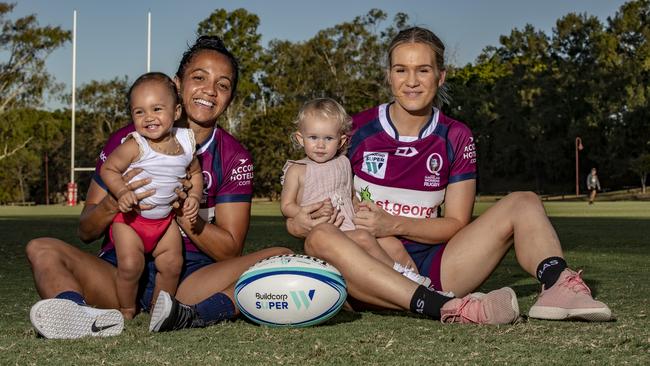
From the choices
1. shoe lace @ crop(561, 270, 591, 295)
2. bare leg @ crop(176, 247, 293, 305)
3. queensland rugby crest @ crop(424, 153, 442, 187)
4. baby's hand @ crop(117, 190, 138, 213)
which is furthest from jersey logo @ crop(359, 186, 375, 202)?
baby's hand @ crop(117, 190, 138, 213)

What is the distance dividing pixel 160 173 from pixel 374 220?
1.04m

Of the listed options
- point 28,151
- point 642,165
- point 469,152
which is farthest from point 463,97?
point 469,152

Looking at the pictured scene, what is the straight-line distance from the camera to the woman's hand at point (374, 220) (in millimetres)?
4277

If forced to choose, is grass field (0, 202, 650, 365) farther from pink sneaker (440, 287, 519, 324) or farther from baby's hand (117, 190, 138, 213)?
baby's hand (117, 190, 138, 213)

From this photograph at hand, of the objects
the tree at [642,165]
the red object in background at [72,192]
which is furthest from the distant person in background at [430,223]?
the tree at [642,165]

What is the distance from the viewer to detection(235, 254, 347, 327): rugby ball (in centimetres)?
387

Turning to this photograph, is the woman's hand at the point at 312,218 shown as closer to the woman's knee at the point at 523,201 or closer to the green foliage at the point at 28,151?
the woman's knee at the point at 523,201

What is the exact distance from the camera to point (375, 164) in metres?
4.59

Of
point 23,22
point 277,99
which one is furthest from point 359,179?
point 277,99

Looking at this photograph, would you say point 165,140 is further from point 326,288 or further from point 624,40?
point 624,40

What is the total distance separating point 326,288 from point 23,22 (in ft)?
158

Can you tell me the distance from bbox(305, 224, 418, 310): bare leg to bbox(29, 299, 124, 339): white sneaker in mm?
1004

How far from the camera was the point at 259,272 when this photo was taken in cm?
396

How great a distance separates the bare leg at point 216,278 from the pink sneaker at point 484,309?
2.78 feet
